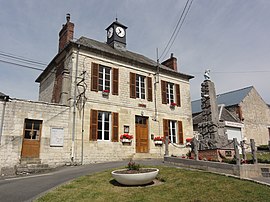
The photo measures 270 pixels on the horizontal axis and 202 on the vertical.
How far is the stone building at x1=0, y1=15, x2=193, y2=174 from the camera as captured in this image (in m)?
12.1

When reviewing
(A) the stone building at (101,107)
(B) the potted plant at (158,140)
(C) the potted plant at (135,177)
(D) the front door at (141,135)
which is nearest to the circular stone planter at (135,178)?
(C) the potted plant at (135,177)

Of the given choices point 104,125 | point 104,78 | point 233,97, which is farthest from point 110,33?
point 233,97

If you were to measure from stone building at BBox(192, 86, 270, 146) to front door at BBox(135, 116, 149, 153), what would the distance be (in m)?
8.71

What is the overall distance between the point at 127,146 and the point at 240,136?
44.8ft

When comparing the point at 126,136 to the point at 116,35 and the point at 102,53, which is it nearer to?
the point at 102,53

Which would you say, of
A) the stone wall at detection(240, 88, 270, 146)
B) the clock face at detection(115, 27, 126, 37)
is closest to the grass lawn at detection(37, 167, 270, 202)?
the clock face at detection(115, 27, 126, 37)

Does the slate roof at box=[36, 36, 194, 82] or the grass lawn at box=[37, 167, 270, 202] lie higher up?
the slate roof at box=[36, 36, 194, 82]

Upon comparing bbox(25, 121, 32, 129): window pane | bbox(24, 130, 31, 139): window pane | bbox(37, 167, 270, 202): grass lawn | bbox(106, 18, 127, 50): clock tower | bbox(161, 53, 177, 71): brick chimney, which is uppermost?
bbox(106, 18, 127, 50): clock tower

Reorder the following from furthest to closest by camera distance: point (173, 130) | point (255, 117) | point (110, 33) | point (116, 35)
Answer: point (255, 117) < point (110, 33) < point (116, 35) < point (173, 130)

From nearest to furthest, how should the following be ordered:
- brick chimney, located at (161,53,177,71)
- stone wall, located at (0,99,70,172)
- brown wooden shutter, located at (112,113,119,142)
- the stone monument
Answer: stone wall, located at (0,99,70,172), the stone monument, brown wooden shutter, located at (112,113,119,142), brick chimney, located at (161,53,177,71)

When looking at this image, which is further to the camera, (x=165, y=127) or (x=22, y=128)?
(x=165, y=127)

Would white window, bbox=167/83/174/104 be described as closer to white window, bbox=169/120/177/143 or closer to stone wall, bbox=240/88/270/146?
white window, bbox=169/120/177/143

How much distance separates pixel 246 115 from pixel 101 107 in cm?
1702

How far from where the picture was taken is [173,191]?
20.1ft
